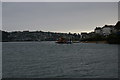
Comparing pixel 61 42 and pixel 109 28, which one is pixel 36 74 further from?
pixel 109 28

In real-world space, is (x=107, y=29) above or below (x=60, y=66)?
above

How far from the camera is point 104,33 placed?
11631 cm

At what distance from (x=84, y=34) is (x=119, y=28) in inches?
2103

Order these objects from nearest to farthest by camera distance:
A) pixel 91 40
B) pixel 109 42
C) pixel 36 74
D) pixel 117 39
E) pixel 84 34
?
pixel 36 74, pixel 117 39, pixel 109 42, pixel 91 40, pixel 84 34

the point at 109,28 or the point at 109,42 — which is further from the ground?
the point at 109,28

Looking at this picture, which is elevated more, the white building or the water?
the white building

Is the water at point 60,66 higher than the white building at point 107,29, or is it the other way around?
the white building at point 107,29

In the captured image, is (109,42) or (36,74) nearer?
(36,74)

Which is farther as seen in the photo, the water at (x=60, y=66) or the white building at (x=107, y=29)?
the white building at (x=107, y=29)

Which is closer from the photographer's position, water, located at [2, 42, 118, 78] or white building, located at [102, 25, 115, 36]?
water, located at [2, 42, 118, 78]

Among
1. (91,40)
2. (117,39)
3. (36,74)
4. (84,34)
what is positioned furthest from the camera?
(84,34)

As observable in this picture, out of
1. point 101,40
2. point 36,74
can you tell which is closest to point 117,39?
point 101,40

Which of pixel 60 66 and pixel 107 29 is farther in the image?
pixel 107 29

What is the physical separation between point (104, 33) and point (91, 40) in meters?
8.52
